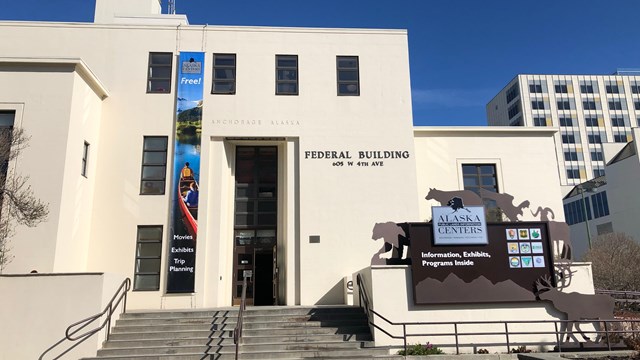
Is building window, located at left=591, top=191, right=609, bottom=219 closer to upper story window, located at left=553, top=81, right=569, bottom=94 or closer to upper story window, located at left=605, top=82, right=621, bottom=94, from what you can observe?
upper story window, located at left=553, top=81, right=569, bottom=94

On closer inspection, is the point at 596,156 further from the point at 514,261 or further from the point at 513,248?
the point at 514,261

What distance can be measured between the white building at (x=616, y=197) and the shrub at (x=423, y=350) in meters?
40.8

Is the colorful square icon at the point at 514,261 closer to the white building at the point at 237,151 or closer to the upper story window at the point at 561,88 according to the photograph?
the white building at the point at 237,151

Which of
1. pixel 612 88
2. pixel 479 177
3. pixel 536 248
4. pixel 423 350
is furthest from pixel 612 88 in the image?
pixel 423 350

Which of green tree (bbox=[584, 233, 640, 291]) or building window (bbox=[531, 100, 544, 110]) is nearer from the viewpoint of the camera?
green tree (bbox=[584, 233, 640, 291])

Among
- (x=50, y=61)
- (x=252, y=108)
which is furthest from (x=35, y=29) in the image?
(x=252, y=108)

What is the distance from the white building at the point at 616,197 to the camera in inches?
2014

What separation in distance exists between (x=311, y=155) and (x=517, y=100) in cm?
6931

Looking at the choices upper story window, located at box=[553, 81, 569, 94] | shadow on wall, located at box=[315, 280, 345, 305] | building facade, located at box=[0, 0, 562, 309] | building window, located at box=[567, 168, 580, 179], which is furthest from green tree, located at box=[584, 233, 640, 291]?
upper story window, located at box=[553, 81, 569, 94]

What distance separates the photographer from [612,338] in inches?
560

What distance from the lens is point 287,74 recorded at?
21.3m

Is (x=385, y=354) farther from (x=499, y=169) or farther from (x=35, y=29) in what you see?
(x=35, y=29)

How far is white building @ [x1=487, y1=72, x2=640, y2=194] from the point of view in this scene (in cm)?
7788

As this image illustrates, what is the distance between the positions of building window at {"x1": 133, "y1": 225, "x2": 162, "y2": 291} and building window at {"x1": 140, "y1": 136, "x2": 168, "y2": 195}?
150 centimetres
